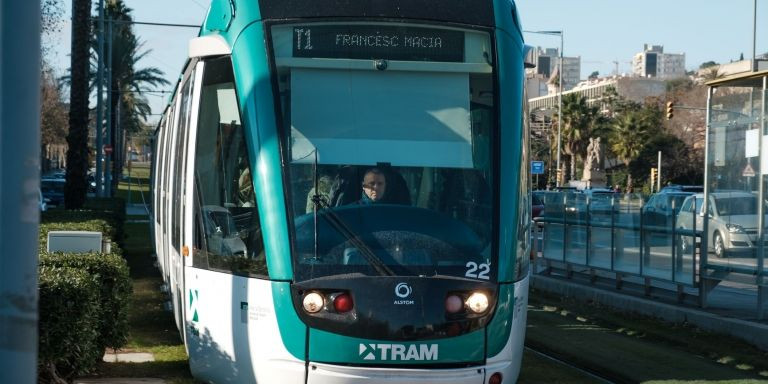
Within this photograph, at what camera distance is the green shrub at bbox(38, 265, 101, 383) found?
298 inches

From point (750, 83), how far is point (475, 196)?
25.0ft

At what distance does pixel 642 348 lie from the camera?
12398mm

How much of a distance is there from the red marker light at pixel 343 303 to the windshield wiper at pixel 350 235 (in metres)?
0.28

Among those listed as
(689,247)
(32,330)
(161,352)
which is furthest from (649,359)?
(32,330)

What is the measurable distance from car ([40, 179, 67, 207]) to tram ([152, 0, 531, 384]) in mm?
45642

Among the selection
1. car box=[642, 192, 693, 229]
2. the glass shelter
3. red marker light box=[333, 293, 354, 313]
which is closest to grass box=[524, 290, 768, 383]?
the glass shelter

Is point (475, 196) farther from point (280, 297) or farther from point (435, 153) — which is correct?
point (280, 297)

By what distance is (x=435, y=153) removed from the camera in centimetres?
812

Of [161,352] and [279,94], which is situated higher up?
[279,94]

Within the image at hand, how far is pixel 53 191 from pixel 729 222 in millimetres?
43565

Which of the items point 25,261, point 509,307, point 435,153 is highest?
point 435,153

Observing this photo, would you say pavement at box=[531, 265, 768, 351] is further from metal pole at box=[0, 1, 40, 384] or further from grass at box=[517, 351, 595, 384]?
metal pole at box=[0, 1, 40, 384]

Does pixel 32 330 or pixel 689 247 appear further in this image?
pixel 689 247

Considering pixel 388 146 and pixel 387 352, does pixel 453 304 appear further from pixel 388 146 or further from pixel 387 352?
pixel 388 146
